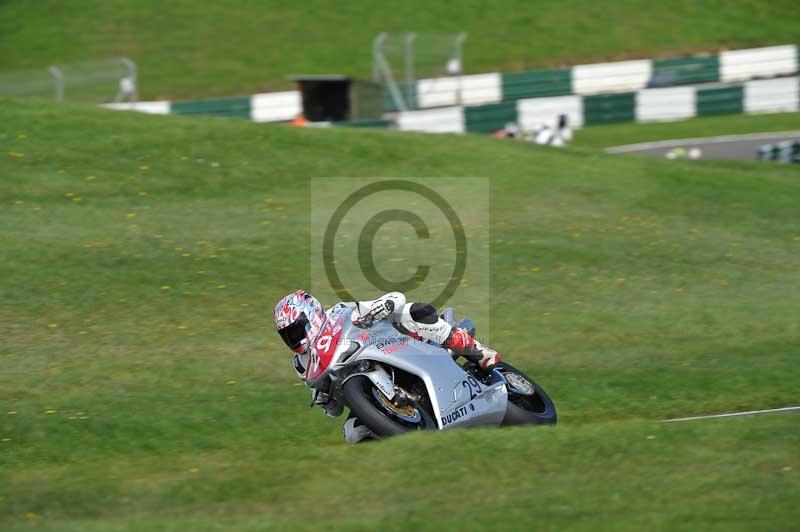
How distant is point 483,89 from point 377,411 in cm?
2658

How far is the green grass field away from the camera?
729 cm

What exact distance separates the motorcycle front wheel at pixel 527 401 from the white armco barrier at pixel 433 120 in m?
17.6

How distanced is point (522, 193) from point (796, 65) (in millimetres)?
22193

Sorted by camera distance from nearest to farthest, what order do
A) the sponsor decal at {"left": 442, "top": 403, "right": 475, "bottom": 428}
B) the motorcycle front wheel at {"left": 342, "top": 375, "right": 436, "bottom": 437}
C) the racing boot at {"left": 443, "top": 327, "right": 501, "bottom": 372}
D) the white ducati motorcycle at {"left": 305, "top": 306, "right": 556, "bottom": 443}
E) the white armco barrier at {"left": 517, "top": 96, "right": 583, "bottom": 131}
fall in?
the motorcycle front wheel at {"left": 342, "top": 375, "right": 436, "bottom": 437}, the white ducati motorcycle at {"left": 305, "top": 306, "right": 556, "bottom": 443}, the sponsor decal at {"left": 442, "top": 403, "right": 475, "bottom": 428}, the racing boot at {"left": 443, "top": 327, "right": 501, "bottom": 372}, the white armco barrier at {"left": 517, "top": 96, "right": 583, "bottom": 131}

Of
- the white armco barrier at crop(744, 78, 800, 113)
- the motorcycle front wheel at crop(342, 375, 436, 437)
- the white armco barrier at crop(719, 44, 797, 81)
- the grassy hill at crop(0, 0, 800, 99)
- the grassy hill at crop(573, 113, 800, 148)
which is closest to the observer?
the motorcycle front wheel at crop(342, 375, 436, 437)

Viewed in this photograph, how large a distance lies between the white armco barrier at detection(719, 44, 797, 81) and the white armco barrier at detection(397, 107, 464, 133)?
12.7 m

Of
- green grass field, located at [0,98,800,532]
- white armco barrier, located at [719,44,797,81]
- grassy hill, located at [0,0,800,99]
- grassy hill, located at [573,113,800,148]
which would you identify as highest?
grassy hill, located at [0,0,800,99]

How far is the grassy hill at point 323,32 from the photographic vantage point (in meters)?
37.5

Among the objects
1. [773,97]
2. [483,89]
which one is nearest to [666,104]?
[773,97]

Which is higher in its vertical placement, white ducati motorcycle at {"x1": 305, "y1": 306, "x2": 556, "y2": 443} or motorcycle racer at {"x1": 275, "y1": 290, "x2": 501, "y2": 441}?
motorcycle racer at {"x1": 275, "y1": 290, "x2": 501, "y2": 441}

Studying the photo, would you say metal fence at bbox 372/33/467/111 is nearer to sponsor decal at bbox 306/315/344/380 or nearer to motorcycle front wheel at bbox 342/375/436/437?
sponsor decal at bbox 306/315/344/380

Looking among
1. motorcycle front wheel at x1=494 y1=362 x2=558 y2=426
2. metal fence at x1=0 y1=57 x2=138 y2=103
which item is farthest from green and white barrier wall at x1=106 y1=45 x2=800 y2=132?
motorcycle front wheel at x1=494 y1=362 x2=558 y2=426

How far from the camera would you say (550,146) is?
873 inches

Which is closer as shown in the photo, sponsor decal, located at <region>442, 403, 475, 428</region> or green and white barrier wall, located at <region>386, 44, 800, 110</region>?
sponsor decal, located at <region>442, 403, 475, 428</region>
